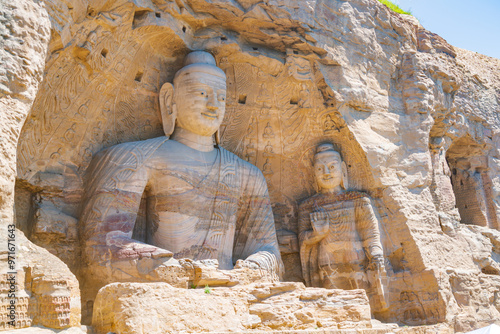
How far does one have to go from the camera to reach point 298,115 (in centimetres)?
812

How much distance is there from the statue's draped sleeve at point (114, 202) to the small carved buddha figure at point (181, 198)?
0.4 inches

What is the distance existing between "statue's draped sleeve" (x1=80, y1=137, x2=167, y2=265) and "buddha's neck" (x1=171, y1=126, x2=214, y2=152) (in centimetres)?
53

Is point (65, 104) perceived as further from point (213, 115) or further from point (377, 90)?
point (377, 90)

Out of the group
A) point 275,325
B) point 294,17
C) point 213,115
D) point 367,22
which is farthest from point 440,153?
point 275,325

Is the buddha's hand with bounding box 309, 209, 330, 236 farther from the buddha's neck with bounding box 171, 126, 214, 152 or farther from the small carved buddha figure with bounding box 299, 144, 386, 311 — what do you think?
the buddha's neck with bounding box 171, 126, 214, 152

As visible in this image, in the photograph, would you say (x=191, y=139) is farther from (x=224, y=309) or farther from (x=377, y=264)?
(x=377, y=264)

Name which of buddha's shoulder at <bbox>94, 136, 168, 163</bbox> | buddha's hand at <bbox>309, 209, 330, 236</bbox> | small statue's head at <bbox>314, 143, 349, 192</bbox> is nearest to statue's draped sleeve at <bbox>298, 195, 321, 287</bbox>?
buddha's hand at <bbox>309, 209, 330, 236</bbox>

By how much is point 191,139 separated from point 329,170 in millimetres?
2028

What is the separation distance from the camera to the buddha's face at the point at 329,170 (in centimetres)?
797

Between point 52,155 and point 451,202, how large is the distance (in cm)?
613

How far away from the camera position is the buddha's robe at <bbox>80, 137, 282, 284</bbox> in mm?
6074

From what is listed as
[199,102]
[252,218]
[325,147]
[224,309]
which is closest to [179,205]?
[252,218]

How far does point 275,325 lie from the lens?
520 centimetres

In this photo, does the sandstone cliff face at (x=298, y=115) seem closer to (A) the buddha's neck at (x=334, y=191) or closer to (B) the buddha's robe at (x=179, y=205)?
(A) the buddha's neck at (x=334, y=191)
